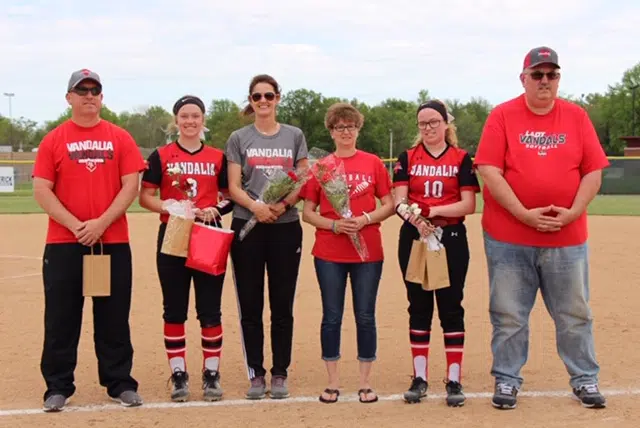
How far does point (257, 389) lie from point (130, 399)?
859 mm

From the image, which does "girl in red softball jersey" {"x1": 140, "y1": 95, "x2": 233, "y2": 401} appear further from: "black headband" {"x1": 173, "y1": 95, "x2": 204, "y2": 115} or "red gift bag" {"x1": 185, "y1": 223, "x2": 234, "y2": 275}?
"red gift bag" {"x1": 185, "y1": 223, "x2": 234, "y2": 275}

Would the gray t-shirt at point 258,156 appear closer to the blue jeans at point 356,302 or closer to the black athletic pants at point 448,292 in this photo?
the blue jeans at point 356,302

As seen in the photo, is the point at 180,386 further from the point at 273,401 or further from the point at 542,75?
the point at 542,75

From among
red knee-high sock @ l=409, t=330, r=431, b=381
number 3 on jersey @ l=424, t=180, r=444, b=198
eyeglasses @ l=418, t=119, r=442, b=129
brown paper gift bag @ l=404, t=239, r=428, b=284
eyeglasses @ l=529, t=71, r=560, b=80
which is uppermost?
eyeglasses @ l=529, t=71, r=560, b=80

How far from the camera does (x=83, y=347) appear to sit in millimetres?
6605

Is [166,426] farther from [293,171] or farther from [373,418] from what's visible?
[293,171]

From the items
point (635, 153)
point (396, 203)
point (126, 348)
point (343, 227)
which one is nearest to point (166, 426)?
point (126, 348)

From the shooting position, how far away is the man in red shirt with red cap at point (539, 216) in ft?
15.9

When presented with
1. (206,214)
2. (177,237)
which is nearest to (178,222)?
(177,237)

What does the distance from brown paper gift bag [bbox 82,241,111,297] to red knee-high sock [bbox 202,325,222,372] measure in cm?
79

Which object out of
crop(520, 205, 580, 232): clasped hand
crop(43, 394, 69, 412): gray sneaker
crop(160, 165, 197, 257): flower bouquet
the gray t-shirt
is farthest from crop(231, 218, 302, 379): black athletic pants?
crop(520, 205, 580, 232): clasped hand

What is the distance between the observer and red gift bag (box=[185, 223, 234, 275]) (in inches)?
198

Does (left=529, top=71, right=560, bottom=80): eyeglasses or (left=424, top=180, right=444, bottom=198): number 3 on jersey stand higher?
(left=529, top=71, right=560, bottom=80): eyeglasses

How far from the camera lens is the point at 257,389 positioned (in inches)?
205
